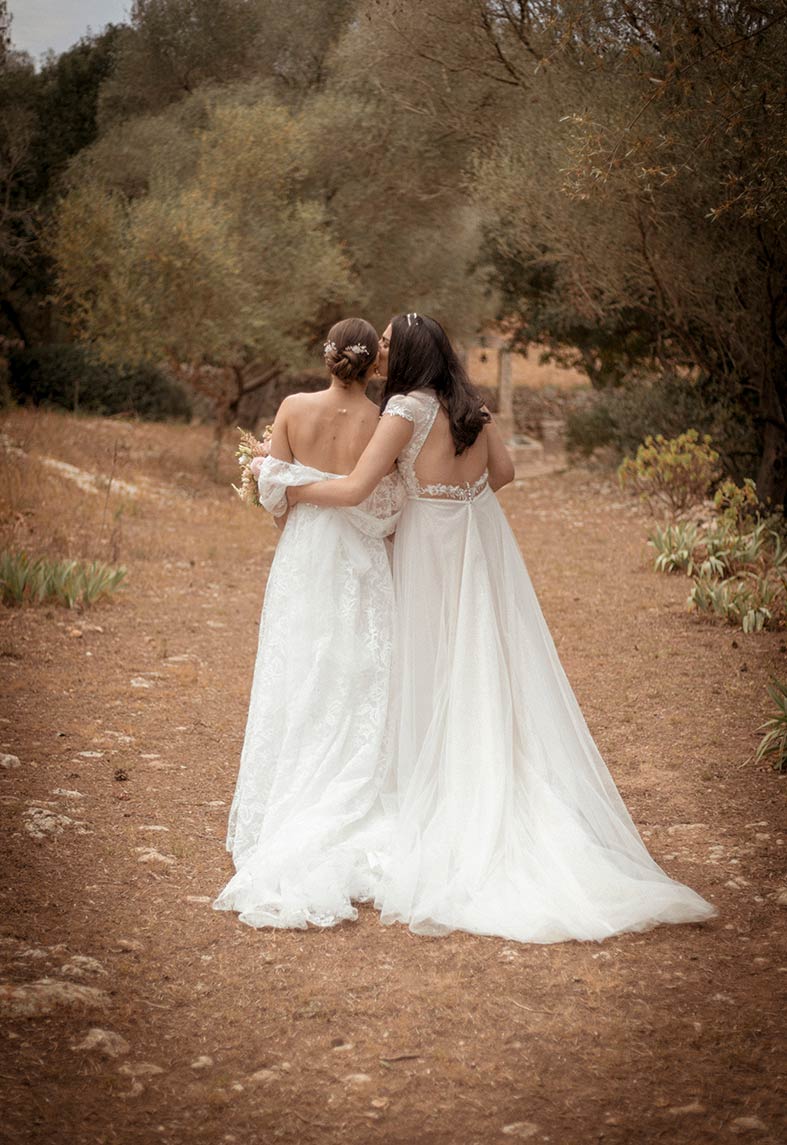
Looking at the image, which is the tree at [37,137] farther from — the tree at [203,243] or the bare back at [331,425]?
the bare back at [331,425]

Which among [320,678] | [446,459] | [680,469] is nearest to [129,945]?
[320,678]

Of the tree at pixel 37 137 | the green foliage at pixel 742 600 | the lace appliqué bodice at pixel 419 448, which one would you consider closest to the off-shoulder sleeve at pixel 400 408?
the lace appliqué bodice at pixel 419 448

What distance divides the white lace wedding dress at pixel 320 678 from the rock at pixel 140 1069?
3.90 ft

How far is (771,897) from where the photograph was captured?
164 inches

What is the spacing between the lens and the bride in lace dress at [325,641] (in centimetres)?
425

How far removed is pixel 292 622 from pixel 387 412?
37.5 inches

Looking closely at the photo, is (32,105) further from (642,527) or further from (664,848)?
(664,848)

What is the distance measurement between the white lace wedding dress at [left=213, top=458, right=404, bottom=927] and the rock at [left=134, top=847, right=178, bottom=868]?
26 centimetres

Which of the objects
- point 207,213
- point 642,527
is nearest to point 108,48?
point 207,213

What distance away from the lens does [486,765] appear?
4.18 meters

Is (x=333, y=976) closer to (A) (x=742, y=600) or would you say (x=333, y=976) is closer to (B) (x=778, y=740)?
(B) (x=778, y=740)

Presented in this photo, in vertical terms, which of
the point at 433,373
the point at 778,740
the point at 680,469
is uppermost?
the point at 433,373

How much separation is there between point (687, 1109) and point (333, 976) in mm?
1173

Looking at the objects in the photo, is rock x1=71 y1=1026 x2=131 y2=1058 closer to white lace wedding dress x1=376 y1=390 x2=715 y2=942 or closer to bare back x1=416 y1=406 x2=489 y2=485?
white lace wedding dress x1=376 y1=390 x2=715 y2=942
